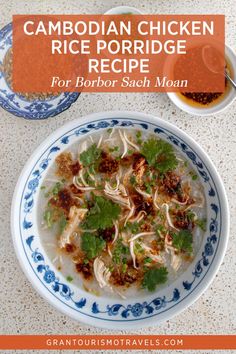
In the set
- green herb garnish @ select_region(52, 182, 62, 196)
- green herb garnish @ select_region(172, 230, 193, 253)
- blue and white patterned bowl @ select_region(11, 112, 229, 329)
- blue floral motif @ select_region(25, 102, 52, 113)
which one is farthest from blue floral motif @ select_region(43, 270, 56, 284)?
blue floral motif @ select_region(25, 102, 52, 113)

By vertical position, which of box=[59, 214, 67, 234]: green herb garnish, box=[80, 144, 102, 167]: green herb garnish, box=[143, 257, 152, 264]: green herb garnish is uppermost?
box=[80, 144, 102, 167]: green herb garnish

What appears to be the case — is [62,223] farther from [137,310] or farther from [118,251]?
[137,310]

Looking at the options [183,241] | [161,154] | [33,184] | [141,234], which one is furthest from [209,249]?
[33,184]

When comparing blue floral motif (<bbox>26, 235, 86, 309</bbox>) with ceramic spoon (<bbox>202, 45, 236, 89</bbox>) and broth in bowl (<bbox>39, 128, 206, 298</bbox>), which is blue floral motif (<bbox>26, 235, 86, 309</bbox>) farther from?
ceramic spoon (<bbox>202, 45, 236, 89</bbox>)

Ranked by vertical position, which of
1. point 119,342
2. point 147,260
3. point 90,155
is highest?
point 90,155

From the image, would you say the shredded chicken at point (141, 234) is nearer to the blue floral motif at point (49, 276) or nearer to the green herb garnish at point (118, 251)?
the green herb garnish at point (118, 251)

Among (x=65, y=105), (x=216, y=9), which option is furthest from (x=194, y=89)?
(x=65, y=105)

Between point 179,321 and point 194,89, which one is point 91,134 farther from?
point 179,321
